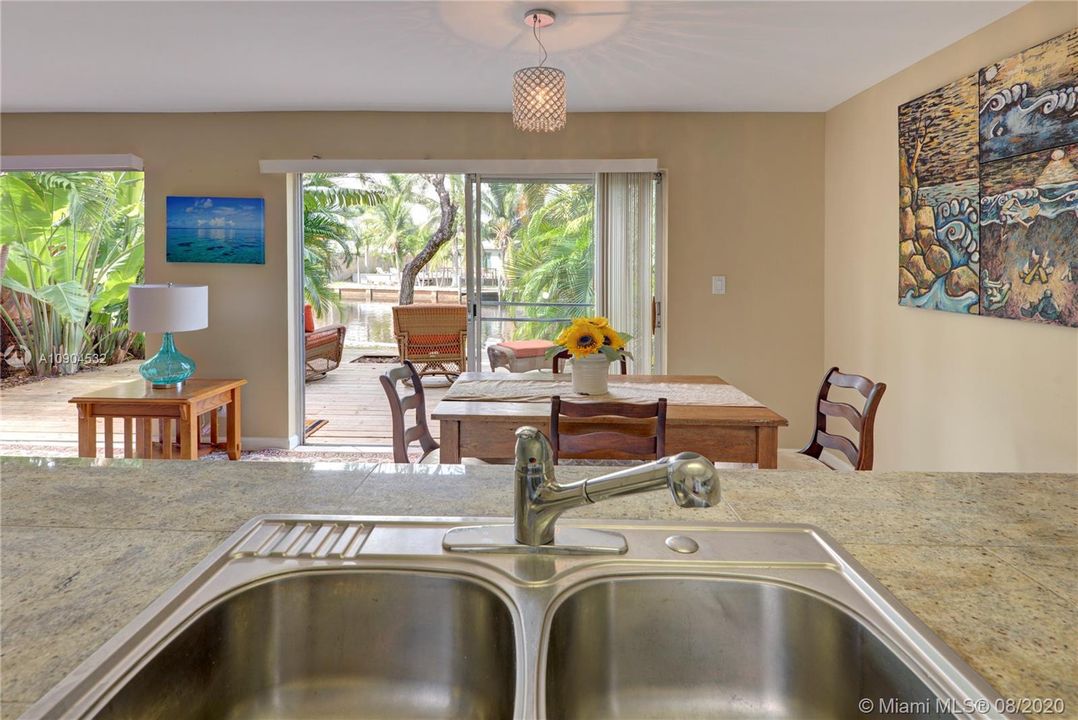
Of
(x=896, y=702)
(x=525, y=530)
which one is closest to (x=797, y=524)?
(x=896, y=702)

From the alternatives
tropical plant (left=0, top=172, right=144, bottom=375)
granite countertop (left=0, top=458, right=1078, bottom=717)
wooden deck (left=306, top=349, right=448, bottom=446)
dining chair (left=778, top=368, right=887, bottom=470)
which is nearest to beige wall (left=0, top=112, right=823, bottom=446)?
wooden deck (left=306, top=349, right=448, bottom=446)

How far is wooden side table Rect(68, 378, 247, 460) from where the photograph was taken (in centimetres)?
376

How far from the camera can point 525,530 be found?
912mm

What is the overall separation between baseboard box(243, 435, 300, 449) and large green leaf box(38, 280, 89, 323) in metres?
2.81

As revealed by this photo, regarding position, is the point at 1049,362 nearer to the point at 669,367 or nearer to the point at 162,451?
the point at 669,367

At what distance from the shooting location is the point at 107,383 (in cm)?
690

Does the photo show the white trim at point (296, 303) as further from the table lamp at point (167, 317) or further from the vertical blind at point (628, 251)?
the vertical blind at point (628, 251)

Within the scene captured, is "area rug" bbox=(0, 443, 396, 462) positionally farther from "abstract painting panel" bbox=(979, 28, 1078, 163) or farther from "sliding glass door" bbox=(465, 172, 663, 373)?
"abstract painting panel" bbox=(979, 28, 1078, 163)

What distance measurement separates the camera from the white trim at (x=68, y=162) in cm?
457

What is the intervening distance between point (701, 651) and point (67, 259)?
772 cm

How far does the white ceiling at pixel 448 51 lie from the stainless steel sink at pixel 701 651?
255 cm

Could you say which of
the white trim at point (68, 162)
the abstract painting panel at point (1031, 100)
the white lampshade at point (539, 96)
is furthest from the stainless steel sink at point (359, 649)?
the white trim at point (68, 162)

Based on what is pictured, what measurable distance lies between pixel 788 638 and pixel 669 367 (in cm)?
380

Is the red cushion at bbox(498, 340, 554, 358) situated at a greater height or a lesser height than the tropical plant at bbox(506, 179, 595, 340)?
lesser
